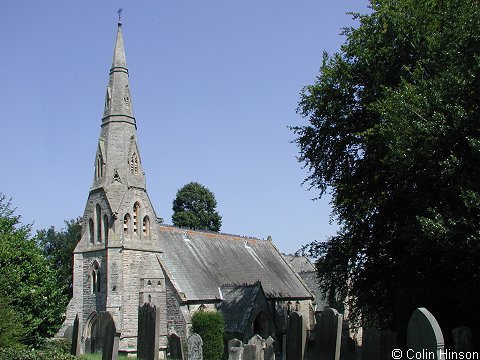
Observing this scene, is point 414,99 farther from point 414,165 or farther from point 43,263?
point 43,263

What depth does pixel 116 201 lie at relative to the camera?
30594 millimetres

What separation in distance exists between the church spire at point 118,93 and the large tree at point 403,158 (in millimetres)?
13251

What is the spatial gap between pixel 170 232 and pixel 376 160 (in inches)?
736

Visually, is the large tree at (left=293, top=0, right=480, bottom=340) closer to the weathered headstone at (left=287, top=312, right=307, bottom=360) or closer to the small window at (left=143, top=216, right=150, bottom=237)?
the weathered headstone at (left=287, top=312, right=307, bottom=360)

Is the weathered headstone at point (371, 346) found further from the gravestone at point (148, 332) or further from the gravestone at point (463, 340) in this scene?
the gravestone at point (148, 332)

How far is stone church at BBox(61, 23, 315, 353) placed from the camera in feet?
97.2

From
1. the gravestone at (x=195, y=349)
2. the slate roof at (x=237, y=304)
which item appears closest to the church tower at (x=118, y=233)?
the slate roof at (x=237, y=304)

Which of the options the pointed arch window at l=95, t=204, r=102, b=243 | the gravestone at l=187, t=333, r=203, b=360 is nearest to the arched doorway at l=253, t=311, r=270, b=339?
the pointed arch window at l=95, t=204, r=102, b=243

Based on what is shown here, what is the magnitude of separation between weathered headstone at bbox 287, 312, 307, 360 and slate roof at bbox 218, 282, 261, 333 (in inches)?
699

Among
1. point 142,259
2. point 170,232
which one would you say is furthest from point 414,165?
point 170,232

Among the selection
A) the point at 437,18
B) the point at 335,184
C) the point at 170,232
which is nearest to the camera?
the point at 437,18

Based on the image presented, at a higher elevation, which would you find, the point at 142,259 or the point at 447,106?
the point at 447,106

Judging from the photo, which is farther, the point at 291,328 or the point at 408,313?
the point at 408,313

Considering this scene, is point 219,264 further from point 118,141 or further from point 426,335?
point 426,335
